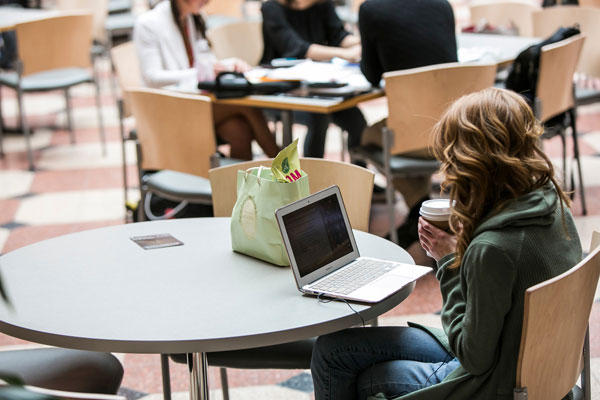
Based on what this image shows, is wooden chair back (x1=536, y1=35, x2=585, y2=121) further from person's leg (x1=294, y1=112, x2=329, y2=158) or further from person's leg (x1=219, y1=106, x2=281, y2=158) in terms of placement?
person's leg (x1=219, y1=106, x2=281, y2=158)

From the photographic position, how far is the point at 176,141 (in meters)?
3.33

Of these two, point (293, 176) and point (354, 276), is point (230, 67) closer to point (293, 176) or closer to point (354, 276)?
point (293, 176)

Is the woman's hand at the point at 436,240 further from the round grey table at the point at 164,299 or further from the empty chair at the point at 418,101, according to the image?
the empty chair at the point at 418,101

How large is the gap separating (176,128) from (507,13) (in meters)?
2.75

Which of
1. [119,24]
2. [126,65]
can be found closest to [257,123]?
[126,65]

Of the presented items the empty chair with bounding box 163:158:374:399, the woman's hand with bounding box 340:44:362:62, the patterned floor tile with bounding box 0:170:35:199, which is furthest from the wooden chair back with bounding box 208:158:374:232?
the patterned floor tile with bounding box 0:170:35:199

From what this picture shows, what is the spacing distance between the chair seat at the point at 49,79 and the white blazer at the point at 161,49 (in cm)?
Result: 149

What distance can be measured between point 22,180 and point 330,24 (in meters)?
2.18

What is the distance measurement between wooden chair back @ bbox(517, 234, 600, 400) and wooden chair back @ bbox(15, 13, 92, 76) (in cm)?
432

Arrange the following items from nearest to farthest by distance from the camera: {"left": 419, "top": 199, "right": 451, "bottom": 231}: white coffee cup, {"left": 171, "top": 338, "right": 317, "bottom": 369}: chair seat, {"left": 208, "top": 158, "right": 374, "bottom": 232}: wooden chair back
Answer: {"left": 419, "top": 199, "right": 451, "bottom": 231}: white coffee cup, {"left": 171, "top": 338, "right": 317, "bottom": 369}: chair seat, {"left": 208, "top": 158, "right": 374, "bottom": 232}: wooden chair back

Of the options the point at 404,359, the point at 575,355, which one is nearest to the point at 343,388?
the point at 404,359

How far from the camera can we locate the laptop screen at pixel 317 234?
5.95ft

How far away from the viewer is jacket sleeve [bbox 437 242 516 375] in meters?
1.52

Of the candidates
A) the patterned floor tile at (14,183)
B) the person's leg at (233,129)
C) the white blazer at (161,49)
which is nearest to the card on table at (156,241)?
the person's leg at (233,129)
